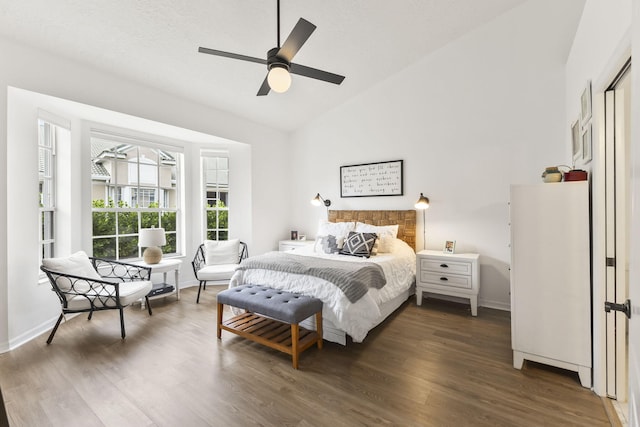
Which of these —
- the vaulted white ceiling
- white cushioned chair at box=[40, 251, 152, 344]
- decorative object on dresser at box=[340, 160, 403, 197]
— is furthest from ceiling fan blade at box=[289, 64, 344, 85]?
white cushioned chair at box=[40, 251, 152, 344]

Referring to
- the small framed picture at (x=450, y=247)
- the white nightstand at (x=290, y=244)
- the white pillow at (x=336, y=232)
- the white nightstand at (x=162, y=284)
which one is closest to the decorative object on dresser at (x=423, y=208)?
the small framed picture at (x=450, y=247)

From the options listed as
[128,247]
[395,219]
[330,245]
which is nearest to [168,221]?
[128,247]

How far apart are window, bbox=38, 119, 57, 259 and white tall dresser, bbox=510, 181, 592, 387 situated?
15.3ft

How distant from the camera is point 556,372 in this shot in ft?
7.18

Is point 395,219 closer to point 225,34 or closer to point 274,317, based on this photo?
point 274,317

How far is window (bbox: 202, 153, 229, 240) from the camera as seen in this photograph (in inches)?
192

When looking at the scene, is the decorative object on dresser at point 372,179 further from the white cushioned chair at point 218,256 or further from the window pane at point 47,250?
the window pane at point 47,250

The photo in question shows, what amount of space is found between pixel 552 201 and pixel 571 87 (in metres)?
1.55

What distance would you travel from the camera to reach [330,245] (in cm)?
379

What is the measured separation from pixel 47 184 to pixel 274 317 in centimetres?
317

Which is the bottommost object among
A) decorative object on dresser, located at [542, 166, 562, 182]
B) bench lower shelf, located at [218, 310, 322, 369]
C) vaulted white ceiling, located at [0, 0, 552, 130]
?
bench lower shelf, located at [218, 310, 322, 369]

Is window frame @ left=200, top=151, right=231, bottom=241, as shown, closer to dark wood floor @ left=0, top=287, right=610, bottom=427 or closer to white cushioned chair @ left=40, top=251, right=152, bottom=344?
white cushioned chair @ left=40, top=251, right=152, bottom=344

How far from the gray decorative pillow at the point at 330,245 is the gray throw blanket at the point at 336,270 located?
513 millimetres

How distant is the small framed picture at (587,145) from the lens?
2062 mm
